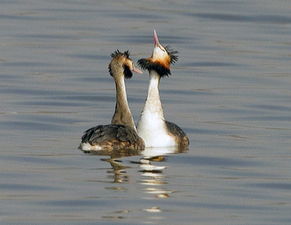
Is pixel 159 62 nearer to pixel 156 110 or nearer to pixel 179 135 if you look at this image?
pixel 156 110

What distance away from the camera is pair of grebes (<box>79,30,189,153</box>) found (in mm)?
16484

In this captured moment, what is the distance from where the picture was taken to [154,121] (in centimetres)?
1695

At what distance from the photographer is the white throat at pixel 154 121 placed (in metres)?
16.9

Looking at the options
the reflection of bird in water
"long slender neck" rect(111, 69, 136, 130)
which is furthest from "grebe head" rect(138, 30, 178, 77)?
the reflection of bird in water

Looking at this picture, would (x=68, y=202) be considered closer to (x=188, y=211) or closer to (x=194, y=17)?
(x=188, y=211)

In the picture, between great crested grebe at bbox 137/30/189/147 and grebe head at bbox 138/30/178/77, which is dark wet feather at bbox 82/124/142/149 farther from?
grebe head at bbox 138/30/178/77

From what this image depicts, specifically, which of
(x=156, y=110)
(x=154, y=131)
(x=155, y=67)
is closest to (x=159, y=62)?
(x=155, y=67)

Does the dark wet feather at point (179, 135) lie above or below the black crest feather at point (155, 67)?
below

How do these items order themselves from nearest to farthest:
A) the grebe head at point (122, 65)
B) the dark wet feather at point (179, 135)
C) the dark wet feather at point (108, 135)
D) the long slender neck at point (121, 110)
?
the dark wet feather at point (108, 135), the dark wet feather at point (179, 135), the long slender neck at point (121, 110), the grebe head at point (122, 65)

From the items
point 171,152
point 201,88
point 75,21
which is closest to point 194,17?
point 75,21

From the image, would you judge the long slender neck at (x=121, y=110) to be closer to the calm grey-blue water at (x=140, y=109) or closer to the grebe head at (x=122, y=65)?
the grebe head at (x=122, y=65)

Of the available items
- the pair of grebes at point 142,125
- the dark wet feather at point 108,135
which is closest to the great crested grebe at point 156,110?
the pair of grebes at point 142,125

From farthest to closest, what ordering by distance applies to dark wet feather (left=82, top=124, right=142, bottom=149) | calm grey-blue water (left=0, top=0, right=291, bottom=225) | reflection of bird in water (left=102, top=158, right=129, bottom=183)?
dark wet feather (left=82, top=124, right=142, bottom=149) → reflection of bird in water (left=102, top=158, right=129, bottom=183) → calm grey-blue water (left=0, top=0, right=291, bottom=225)

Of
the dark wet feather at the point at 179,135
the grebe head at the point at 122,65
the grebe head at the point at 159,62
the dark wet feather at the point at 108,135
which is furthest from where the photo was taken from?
the grebe head at the point at 122,65
